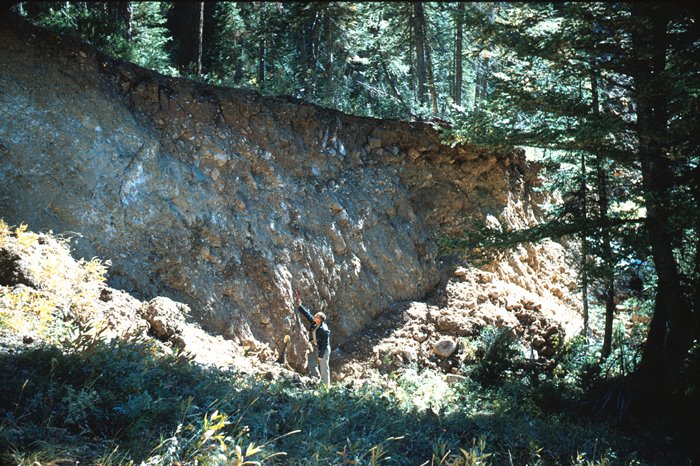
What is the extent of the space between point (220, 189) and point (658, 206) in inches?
293

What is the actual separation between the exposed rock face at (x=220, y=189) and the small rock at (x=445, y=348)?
1452 millimetres

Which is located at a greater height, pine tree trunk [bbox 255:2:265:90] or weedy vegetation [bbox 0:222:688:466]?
pine tree trunk [bbox 255:2:265:90]

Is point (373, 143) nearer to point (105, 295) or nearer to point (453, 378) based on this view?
point (453, 378)

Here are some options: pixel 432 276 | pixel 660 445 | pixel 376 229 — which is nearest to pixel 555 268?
pixel 432 276

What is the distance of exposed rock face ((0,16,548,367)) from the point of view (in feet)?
27.5

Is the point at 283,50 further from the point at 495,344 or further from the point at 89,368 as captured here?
the point at 89,368

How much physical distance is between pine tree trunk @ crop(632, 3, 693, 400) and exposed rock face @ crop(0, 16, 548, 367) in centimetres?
299

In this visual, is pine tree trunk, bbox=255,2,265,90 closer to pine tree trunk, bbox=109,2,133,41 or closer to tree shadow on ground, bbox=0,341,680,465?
pine tree trunk, bbox=109,2,133,41

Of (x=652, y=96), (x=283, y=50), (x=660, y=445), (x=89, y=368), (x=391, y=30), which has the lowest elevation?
(x=660, y=445)

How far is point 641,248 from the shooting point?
841 centimetres

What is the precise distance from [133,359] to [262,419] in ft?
5.01

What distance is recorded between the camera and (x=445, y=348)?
11469 millimetres

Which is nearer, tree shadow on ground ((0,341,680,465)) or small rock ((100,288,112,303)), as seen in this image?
tree shadow on ground ((0,341,680,465))

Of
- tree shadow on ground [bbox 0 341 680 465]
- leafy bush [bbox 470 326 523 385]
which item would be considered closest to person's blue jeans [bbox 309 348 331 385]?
tree shadow on ground [bbox 0 341 680 465]
